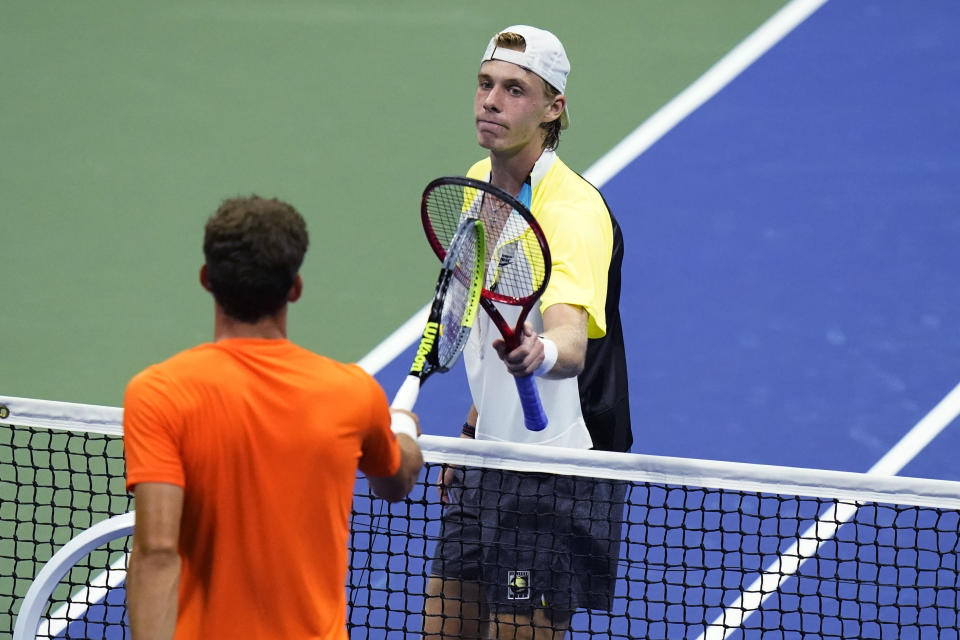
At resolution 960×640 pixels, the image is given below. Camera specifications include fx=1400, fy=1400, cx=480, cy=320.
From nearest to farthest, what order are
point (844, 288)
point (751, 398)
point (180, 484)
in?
point (180, 484), point (751, 398), point (844, 288)

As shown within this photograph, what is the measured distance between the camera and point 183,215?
759 cm

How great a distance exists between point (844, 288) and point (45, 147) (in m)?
4.52

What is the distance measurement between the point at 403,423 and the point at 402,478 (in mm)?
192

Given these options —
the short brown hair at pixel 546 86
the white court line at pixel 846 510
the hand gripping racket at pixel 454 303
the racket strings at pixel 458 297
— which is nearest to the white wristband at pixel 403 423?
the hand gripping racket at pixel 454 303

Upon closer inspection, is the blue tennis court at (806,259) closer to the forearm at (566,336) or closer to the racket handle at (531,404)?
the racket handle at (531,404)

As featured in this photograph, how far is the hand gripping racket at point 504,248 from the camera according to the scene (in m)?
3.86

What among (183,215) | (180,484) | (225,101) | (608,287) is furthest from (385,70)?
(180,484)

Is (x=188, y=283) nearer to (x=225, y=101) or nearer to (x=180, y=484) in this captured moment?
(x=225, y=101)

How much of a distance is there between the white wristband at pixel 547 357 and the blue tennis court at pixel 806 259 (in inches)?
88.6

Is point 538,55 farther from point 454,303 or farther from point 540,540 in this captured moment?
point 540,540

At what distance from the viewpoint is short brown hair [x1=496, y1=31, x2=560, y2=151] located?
4395 millimetres

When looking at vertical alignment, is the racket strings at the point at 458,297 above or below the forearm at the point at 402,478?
above

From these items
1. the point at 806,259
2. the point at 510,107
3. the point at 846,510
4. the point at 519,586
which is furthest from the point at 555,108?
the point at 806,259

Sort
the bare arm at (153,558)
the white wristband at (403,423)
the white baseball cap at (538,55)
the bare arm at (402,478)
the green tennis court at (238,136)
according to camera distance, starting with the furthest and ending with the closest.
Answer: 1. the green tennis court at (238,136)
2. the white baseball cap at (538,55)
3. the white wristband at (403,423)
4. the bare arm at (402,478)
5. the bare arm at (153,558)
